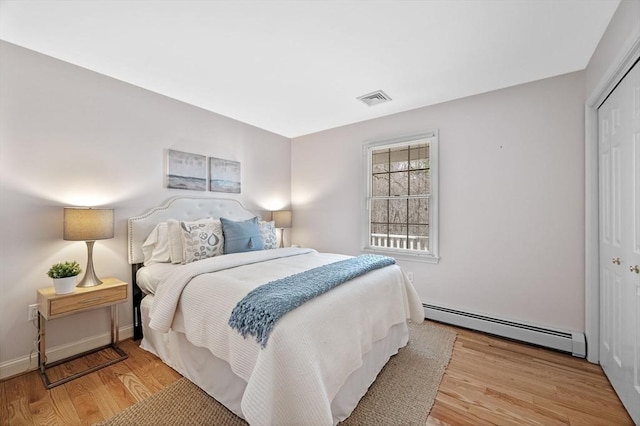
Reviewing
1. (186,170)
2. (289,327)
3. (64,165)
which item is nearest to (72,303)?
(64,165)

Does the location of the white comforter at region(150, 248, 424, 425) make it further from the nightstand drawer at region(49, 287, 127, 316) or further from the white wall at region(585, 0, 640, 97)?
the white wall at region(585, 0, 640, 97)

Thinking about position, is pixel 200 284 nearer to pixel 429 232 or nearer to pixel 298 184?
pixel 429 232

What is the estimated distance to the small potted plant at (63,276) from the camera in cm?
200

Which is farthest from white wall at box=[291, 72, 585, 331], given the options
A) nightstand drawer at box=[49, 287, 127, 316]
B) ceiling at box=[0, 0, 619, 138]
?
nightstand drawer at box=[49, 287, 127, 316]

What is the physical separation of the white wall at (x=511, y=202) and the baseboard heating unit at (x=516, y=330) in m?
0.09

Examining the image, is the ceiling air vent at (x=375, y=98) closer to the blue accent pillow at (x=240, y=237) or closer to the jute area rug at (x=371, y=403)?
the blue accent pillow at (x=240, y=237)

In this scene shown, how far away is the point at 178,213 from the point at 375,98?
2.53m

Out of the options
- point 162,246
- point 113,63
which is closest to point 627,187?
point 162,246

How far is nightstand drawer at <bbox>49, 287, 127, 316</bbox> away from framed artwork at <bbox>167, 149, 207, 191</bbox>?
1206mm

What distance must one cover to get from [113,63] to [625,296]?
13.7 feet

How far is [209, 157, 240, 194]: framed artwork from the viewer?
3.38 metres

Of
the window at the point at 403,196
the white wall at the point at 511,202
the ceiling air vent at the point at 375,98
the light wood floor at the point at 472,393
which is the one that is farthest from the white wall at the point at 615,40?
the light wood floor at the point at 472,393

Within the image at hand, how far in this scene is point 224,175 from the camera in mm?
3508

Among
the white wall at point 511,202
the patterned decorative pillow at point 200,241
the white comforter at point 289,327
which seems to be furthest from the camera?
the patterned decorative pillow at point 200,241
